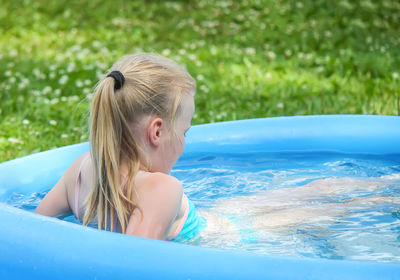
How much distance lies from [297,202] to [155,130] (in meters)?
0.87

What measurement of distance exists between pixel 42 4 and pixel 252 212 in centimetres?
659

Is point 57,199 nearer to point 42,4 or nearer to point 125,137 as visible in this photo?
point 125,137

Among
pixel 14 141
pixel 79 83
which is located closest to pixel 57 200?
pixel 14 141

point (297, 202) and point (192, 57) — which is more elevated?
point (192, 57)

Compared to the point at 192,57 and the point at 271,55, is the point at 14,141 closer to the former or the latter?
the point at 192,57

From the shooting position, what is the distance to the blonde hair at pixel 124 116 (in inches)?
71.9

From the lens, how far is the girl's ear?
74.1 inches

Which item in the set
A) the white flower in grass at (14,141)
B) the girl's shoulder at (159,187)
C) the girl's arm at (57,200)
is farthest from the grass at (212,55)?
the girl's shoulder at (159,187)

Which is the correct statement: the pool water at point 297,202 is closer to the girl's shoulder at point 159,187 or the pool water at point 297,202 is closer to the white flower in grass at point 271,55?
the girl's shoulder at point 159,187

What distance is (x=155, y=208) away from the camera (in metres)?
1.76

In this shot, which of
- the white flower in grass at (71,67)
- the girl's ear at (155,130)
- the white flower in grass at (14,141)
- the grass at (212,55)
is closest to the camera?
the girl's ear at (155,130)

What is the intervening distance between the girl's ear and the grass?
4.76 feet

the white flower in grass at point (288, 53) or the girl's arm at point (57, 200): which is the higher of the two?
the white flower in grass at point (288, 53)

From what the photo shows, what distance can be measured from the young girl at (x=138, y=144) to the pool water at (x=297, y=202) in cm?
40
